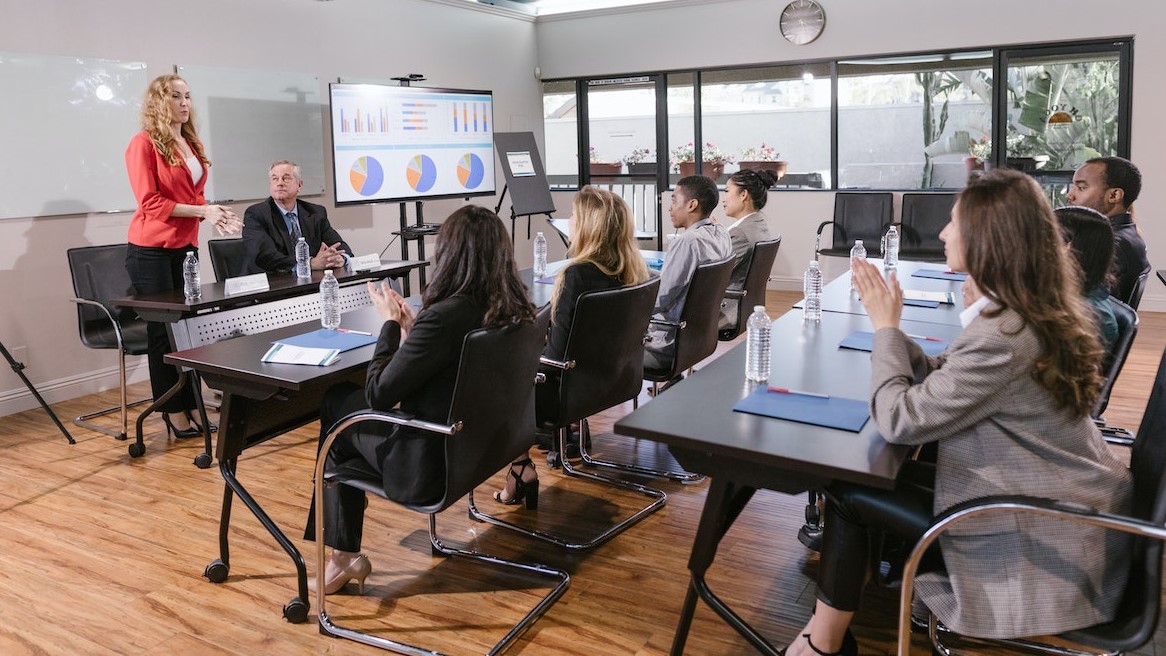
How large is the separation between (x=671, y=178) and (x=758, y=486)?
Answer: 7.34 metres

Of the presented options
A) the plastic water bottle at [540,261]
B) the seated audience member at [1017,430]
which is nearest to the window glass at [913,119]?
the plastic water bottle at [540,261]

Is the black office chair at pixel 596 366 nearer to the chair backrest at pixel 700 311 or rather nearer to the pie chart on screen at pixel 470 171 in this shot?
the chair backrest at pixel 700 311

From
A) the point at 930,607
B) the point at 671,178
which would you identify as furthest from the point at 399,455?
the point at 671,178

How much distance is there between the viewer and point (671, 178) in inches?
353

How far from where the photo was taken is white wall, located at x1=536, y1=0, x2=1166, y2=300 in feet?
22.3

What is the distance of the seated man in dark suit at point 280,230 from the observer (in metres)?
4.69

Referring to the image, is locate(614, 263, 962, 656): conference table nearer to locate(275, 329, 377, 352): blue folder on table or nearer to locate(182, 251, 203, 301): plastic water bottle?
locate(275, 329, 377, 352): blue folder on table

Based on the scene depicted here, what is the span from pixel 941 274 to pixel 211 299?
329 cm

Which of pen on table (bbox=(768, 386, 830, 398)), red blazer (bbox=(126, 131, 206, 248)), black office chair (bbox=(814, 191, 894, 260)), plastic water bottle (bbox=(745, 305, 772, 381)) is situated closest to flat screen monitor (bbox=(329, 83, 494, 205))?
red blazer (bbox=(126, 131, 206, 248))

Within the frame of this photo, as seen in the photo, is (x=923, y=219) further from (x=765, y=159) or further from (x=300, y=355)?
(x=300, y=355)

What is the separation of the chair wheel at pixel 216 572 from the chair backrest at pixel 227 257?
7.87ft

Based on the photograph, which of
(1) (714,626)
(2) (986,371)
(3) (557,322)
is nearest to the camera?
(2) (986,371)

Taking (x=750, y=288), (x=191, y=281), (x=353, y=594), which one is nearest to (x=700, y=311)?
(x=750, y=288)

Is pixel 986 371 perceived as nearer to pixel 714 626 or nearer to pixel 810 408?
pixel 810 408
